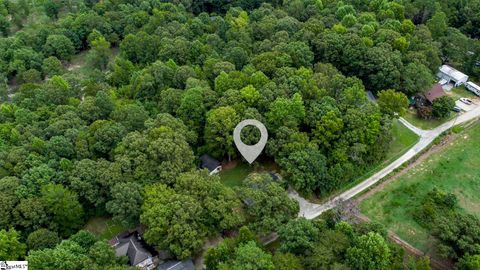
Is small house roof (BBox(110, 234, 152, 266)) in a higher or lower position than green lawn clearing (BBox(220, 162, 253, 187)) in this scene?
lower

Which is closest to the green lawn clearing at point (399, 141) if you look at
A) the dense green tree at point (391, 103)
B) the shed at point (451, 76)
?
the dense green tree at point (391, 103)

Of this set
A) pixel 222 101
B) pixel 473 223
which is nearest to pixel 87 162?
pixel 222 101

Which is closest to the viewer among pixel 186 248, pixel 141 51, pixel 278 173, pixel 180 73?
pixel 186 248

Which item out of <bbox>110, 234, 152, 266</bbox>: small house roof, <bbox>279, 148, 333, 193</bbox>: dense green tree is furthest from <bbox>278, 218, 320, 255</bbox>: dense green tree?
<bbox>110, 234, 152, 266</bbox>: small house roof

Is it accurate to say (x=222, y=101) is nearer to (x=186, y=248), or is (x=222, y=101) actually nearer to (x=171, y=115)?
(x=171, y=115)

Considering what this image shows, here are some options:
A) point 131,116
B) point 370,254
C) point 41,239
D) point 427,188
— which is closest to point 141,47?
point 131,116

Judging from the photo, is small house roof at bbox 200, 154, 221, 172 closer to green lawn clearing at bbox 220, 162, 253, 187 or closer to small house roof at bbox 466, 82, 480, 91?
green lawn clearing at bbox 220, 162, 253, 187
